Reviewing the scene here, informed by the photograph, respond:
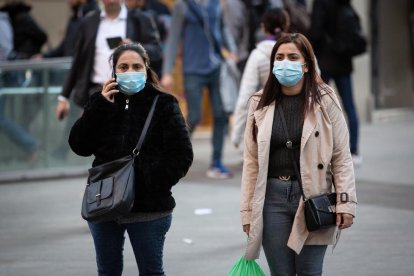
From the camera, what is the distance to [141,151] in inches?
224

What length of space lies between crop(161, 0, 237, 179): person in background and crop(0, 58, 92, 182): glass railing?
1190 millimetres

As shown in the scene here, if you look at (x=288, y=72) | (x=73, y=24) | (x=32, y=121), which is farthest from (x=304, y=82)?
(x=73, y=24)

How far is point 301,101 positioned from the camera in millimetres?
5773

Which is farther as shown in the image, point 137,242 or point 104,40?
point 104,40

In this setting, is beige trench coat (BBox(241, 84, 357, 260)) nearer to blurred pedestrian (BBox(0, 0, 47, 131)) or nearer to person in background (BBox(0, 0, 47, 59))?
blurred pedestrian (BBox(0, 0, 47, 131))

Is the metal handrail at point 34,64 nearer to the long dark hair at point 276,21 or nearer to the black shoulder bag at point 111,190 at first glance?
the long dark hair at point 276,21

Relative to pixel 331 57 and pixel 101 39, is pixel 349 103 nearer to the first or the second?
pixel 331 57

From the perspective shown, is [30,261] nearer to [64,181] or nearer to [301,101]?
[301,101]

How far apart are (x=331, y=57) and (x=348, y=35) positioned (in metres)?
0.30

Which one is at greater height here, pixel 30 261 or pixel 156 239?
pixel 156 239

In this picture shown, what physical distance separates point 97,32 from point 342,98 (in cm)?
425

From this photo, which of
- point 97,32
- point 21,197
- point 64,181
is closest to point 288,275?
point 97,32

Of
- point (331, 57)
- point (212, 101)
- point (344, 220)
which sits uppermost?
point (344, 220)

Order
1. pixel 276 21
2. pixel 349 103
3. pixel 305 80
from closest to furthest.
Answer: pixel 305 80 → pixel 276 21 → pixel 349 103
